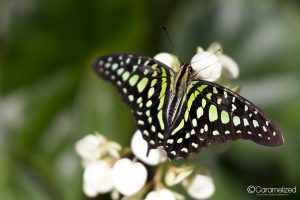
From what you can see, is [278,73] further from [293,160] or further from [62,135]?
[62,135]

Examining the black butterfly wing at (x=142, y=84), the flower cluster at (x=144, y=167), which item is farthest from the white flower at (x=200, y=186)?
the black butterfly wing at (x=142, y=84)

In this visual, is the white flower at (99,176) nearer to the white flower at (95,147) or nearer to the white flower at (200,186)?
the white flower at (95,147)

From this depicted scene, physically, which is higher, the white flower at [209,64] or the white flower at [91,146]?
the white flower at [209,64]

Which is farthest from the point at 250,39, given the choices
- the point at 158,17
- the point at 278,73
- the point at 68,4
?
the point at 68,4

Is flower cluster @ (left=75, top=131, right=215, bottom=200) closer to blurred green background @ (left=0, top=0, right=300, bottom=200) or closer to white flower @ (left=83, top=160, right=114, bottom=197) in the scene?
white flower @ (left=83, top=160, right=114, bottom=197)

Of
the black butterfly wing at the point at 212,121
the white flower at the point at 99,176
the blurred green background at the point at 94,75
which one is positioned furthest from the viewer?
the blurred green background at the point at 94,75

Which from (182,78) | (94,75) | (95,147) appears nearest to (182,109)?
(182,78)
